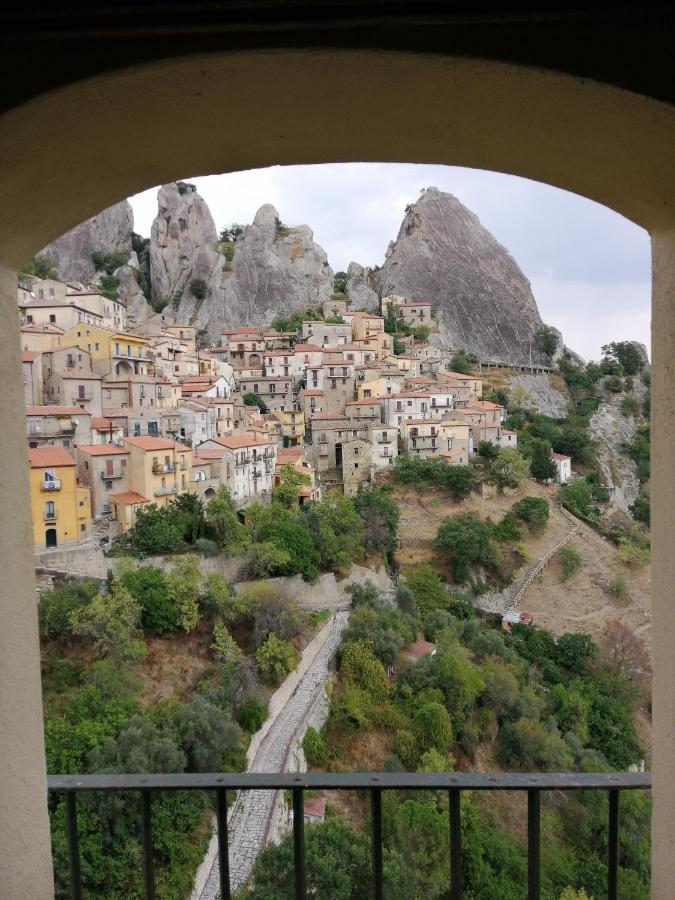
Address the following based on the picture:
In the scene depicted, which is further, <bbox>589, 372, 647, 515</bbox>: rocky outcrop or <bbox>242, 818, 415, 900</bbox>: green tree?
<bbox>589, 372, 647, 515</bbox>: rocky outcrop

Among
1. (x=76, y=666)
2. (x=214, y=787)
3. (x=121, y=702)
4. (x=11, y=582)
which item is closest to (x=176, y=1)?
(x=11, y=582)

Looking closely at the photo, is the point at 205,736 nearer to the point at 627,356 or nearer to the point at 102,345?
the point at 102,345

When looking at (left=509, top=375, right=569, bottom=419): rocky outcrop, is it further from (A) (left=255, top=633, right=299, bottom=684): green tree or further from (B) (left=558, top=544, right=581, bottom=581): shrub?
(A) (left=255, top=633, right=299, bottom=684): green tree

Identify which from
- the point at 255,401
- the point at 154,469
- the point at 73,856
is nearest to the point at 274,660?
the point at 154,469

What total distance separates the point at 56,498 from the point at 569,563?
2358 centimetres

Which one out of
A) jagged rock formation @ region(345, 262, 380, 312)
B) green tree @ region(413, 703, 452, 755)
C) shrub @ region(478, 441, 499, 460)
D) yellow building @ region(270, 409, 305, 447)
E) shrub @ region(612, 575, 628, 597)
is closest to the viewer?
green tree @ region(413, 703, 452, 755)

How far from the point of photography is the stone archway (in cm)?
108

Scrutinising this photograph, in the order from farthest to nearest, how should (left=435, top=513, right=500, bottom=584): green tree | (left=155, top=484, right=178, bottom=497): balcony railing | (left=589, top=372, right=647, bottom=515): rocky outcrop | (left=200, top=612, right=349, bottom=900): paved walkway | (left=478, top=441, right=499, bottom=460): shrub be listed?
(left=589, top=372, right=647, bottom=515): rocky outcrop, (left=478, top=441, right=499, bottom=460): shrub, (left=435, top=513, right=500, bottom=584): green tree, (left=155, top=484, right=178, bottom=497): balcony railing, (left=200, top=612, right=349, bottom=900): paved walkway

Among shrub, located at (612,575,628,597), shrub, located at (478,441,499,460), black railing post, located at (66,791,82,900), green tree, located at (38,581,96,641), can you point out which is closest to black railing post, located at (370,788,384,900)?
black railing post, located at (66,791,82,900)

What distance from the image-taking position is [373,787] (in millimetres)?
1518

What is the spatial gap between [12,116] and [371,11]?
705 mm

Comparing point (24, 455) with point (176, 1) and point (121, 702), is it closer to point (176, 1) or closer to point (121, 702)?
point (176, 1)

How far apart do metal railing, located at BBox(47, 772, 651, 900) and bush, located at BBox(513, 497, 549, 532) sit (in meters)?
29.9

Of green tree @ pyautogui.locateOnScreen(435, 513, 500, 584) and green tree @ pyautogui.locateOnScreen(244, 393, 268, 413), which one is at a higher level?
green tree @ pyautogui.locateOnScreen(244, 393, 268, 413)
